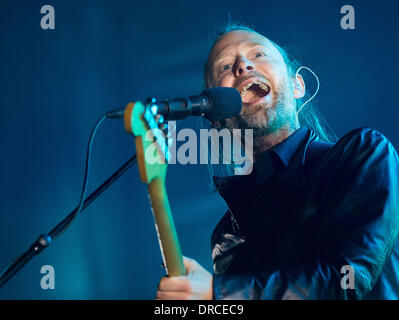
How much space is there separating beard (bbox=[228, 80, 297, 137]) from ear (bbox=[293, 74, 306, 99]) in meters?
0.19

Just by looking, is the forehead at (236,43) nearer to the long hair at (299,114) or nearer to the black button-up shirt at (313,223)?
the long hair at (299,114)

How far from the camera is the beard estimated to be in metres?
1.45

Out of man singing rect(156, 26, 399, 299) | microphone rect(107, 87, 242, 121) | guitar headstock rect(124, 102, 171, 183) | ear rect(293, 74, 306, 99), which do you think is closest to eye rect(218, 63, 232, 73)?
man singing rect(156, 26, 399, 299)

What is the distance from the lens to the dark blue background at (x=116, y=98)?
164 cm

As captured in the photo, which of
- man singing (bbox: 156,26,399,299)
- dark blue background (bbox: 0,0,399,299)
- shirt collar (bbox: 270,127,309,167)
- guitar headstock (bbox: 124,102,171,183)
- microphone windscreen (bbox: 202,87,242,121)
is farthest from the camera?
dark blue background (bbox: 0,0,399,299)

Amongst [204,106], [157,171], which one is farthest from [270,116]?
[157,171]

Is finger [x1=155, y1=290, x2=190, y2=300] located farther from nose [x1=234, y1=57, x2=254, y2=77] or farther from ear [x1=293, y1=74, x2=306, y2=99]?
ear [x1=293, y1=74, x2=306, y2=99]

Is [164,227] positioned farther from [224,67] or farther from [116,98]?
[116,98]

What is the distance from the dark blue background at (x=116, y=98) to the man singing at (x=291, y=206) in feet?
0.65

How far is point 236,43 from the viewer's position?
1570 millimetres

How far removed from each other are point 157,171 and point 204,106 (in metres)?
0.23
